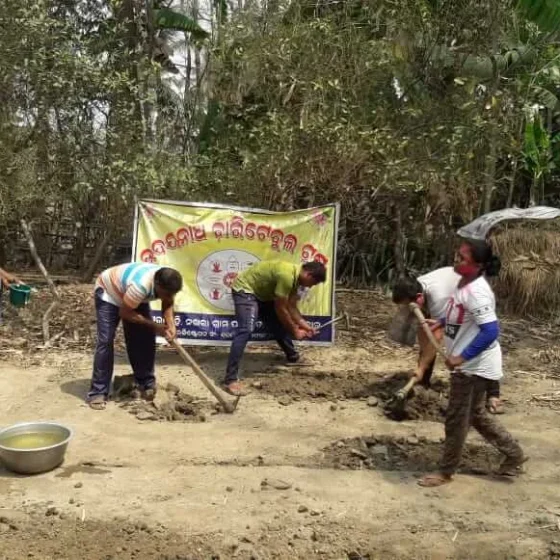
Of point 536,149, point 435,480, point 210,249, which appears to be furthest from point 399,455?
point 536,149

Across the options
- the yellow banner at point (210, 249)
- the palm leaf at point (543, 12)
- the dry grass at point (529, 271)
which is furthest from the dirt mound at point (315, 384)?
the palm leaf at point (543, 12)

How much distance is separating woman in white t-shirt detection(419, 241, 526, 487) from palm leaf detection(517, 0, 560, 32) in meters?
7.32

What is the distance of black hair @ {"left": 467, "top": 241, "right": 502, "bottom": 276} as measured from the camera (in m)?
3.96

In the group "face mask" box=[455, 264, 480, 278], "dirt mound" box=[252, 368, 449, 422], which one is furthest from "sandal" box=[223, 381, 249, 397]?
"face mask" box=[455, 264, 480, 278]

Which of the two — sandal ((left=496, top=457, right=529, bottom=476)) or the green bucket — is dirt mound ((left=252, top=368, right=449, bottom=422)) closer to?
sandal ((left=496, top=457, right=529, bottom=476))

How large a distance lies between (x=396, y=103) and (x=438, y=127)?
84 cm

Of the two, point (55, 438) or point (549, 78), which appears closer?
point (55, 438)

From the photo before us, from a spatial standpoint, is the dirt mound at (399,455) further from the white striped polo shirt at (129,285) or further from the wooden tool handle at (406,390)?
the white striped polo shirt at (129,285)

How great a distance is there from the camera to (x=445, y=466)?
4250 millimetres

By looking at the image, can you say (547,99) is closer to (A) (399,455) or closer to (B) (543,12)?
(B) (543,12)

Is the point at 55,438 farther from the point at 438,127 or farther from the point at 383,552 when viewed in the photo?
the point at 438,127

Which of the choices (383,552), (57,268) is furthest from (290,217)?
(57,268)

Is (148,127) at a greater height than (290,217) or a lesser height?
greater

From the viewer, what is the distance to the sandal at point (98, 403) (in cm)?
560
